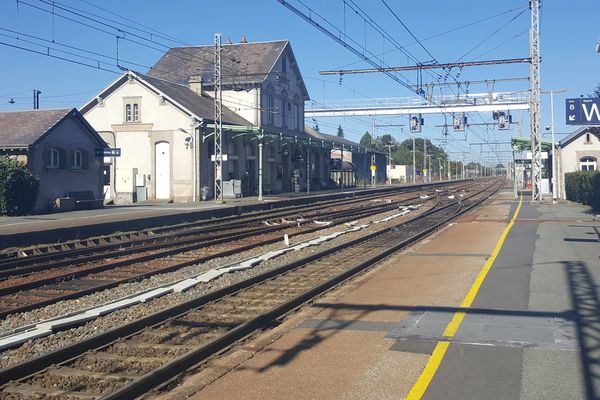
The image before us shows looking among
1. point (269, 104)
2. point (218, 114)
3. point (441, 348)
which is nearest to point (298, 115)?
point (269, 104)

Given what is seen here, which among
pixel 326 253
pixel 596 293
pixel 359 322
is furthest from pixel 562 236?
pixel 359 322

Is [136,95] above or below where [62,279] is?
above

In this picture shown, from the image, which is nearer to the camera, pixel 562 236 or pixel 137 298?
pixel 137 298

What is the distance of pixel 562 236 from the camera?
1814cm

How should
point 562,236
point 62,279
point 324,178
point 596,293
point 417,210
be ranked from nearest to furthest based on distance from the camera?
1. point 596,293
2. point 62,279
3. point 562,236
4. point 417,210
5. point 324,178

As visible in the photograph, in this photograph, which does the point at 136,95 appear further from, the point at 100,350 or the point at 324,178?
the point at 100,350

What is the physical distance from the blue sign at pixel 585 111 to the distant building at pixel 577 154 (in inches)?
1173

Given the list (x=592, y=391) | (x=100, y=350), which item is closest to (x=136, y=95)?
(x=100, y=350)

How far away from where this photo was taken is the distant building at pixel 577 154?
4134 centimetres

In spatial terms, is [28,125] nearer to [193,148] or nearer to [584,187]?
[193,148]

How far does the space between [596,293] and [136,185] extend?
37610 mm

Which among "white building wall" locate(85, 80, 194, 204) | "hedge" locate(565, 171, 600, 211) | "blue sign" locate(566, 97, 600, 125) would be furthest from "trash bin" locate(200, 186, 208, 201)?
"blue sign" locate(566, 97, 600, 125)

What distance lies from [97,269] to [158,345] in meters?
6.59

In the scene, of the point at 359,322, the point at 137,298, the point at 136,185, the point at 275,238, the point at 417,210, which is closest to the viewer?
the point at 359,322
